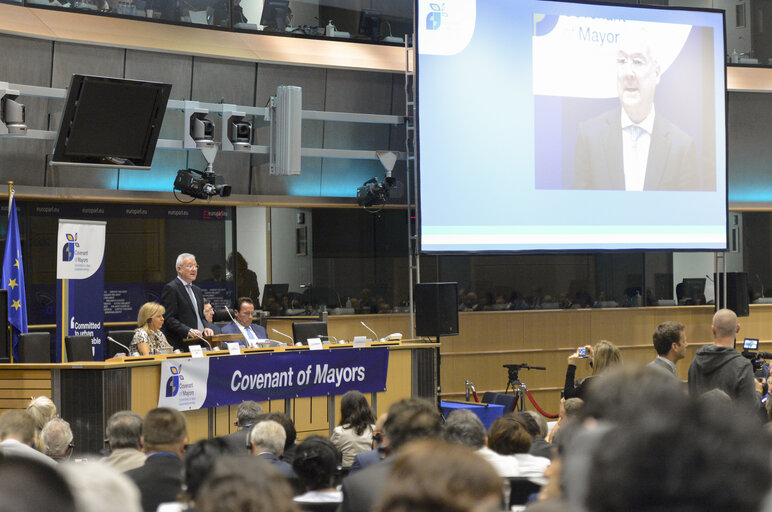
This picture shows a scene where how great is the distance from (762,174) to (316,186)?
604cm

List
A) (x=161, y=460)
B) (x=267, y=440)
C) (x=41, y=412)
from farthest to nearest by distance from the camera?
(x=41, y=412) → (x=267, y=440) → (x=161, y=460)

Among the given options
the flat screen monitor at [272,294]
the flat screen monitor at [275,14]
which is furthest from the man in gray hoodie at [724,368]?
the flat screen monitor at [275,14]

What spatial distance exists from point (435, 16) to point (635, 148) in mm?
2681

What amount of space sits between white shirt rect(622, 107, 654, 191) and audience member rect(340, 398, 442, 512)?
294 inches

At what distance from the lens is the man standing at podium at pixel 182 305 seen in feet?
26.4

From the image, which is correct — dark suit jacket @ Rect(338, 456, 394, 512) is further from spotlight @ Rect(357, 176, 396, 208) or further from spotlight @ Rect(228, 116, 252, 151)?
spotlight @ Rect(357, 176, 396, 208)

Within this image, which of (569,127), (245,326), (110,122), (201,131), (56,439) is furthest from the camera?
(569,127)

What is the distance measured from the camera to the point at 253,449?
401 centimetres

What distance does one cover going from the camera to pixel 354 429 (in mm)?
5293

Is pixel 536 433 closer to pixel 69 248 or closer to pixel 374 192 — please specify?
pixel 69 248

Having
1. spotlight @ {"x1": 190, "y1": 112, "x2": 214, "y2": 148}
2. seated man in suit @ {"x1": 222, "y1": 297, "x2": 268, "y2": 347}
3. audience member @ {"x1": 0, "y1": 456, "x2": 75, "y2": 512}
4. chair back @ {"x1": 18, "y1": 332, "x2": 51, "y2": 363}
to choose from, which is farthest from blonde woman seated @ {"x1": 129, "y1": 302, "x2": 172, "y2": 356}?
audience member @ {"x1": 0, "y1": 456, "x2": 75, "y2": 512}

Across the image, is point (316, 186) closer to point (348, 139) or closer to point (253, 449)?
point (348, 139)

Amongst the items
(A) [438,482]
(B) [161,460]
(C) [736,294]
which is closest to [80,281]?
(B) [161,460]

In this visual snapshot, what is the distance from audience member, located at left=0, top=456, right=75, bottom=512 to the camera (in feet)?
2.75
